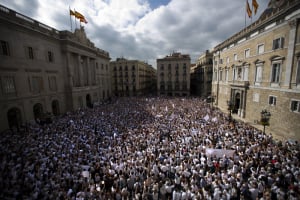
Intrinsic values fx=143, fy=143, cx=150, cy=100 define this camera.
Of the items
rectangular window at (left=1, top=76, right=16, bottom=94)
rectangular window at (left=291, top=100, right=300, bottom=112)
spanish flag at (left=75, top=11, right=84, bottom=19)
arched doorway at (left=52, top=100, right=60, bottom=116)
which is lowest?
arched doorway at (left=52, top=100, right=60, bottom=116)

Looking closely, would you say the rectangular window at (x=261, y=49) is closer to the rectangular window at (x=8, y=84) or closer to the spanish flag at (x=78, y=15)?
the spanish flag at (x=78, y=15)

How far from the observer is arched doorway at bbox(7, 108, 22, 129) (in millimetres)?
17155

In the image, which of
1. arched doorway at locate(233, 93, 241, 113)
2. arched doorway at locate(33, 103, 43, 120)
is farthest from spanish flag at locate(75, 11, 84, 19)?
arched doorway at locate(233, 93, 241, 113)

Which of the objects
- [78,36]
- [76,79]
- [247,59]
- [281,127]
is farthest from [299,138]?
[78,36]

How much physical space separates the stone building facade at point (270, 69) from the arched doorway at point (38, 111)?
30.6m

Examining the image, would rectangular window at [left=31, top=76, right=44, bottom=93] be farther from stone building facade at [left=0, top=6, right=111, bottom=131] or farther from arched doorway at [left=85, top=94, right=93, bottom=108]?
arched doorway at [left=85, top=94, right=93, bottom=108]

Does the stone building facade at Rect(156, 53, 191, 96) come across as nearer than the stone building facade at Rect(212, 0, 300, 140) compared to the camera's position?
No

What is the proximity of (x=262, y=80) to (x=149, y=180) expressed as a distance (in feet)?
65.4

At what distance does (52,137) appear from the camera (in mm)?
13406

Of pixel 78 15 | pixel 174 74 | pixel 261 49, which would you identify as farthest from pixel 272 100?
pixel 174 74

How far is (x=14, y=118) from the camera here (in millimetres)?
17703

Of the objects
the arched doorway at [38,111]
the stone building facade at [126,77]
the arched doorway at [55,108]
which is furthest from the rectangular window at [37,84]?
the stone building facade at [126,77]

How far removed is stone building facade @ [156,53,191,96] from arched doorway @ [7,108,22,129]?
4364 cm

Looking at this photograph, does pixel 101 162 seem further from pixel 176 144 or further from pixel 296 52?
pixel 296 52
